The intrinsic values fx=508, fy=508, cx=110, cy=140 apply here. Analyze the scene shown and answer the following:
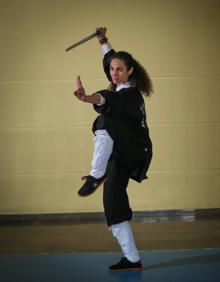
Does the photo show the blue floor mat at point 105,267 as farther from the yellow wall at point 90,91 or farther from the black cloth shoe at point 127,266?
the yellow wall at point 90,91

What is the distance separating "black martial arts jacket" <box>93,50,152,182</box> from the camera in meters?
2.86

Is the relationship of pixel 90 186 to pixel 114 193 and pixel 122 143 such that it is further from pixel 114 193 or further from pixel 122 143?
pixel 122 143

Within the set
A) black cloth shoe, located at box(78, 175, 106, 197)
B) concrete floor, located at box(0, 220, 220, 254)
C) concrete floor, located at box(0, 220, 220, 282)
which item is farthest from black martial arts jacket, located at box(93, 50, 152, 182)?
concrete floor, located at box(0, 220, 220, 254)

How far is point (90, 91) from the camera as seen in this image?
4887 mm

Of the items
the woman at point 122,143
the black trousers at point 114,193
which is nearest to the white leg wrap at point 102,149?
the woman at point 122,143

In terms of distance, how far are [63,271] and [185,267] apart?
0.79 meters

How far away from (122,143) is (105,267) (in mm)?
872

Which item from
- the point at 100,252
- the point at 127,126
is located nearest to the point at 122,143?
the point at 127,126

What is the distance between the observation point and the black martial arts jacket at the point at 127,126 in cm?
286

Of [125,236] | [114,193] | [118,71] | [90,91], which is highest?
[118,71]

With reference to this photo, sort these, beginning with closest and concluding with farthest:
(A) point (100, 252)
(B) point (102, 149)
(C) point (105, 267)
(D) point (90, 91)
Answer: (B) point (102, 149) → (C) point (105, 267) → (A) point (100, 252) → (D) point (90, 91)

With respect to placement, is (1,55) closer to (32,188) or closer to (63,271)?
(32,188)

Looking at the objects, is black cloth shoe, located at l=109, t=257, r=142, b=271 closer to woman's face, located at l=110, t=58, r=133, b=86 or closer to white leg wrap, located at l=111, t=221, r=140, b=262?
white leg wrap, located at l=111, t=221, r=140, b=262

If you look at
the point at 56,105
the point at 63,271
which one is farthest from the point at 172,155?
the point at 63,271
